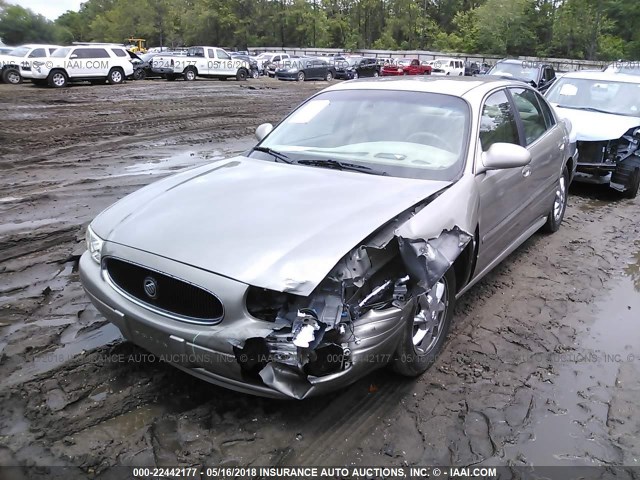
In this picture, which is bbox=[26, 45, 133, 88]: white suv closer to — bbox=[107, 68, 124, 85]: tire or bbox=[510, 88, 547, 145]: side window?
bbox=[107, 68, 124, 85]: tire

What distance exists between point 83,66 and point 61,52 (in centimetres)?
93

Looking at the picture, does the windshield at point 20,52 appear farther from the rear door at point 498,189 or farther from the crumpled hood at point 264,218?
the rear door at point 498,189

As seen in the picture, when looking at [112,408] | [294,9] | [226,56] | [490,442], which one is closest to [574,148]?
[490,442]

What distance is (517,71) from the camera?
56.2 feet

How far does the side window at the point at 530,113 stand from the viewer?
4500 mm

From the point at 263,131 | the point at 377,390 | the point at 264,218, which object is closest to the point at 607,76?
the point at 263,131

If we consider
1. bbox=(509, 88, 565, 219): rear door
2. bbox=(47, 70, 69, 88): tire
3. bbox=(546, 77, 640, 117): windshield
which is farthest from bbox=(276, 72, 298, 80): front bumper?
bbox=(509, 88, 565, 219): rear door

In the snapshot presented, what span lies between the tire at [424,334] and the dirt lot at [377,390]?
5.1 inches

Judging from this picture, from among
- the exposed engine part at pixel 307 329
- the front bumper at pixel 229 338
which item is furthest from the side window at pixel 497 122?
the exposed engine part at pixel 307 329

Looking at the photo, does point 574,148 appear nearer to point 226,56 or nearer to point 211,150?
point 211,150

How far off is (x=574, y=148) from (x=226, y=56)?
2534 cm

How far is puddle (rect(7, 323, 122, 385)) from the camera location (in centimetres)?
303

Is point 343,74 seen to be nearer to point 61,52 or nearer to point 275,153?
point 61,52

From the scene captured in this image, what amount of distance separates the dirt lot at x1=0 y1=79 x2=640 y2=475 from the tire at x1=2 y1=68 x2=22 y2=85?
65.9 ft
